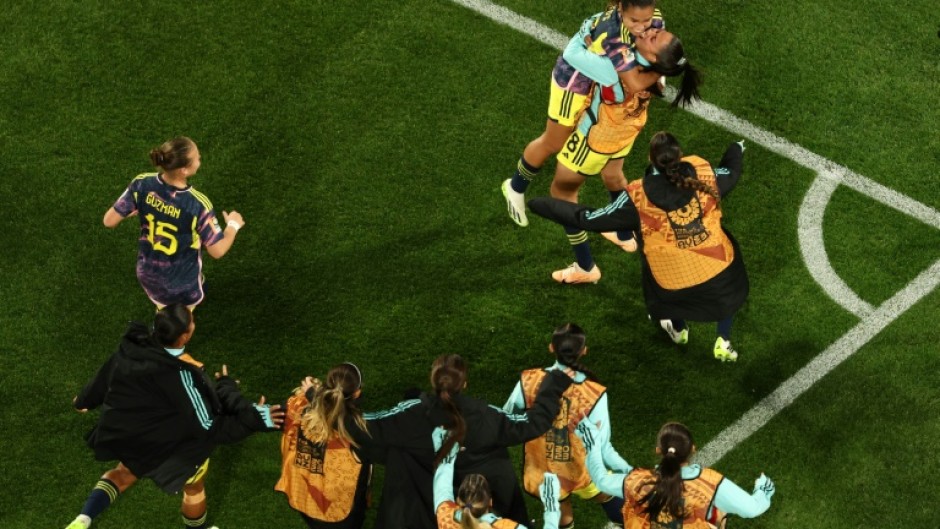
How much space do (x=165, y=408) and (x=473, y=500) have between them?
206cm

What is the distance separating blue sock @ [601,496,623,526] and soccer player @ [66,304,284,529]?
7.13 feet

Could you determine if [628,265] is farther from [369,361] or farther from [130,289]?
[130,289]

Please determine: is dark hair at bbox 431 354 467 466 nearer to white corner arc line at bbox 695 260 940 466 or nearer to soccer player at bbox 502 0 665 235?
soccer player at bbox 502 0 665 235

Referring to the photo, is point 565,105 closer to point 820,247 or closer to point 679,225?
point 679,225

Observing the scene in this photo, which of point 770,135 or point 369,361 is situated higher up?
point 770,135

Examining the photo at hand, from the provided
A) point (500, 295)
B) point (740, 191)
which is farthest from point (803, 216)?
point (500, 295)

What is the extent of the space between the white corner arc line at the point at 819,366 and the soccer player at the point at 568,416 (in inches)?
57.9

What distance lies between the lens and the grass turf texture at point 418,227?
8734mm

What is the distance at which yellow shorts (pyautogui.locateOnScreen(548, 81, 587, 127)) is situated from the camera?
854 centimetres

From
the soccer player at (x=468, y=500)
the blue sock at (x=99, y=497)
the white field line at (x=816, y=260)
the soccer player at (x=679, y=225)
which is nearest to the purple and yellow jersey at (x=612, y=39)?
the soccer player at (x=679, y=225)

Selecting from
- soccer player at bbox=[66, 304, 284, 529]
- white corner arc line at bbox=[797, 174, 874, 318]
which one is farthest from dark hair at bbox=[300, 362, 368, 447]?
white corner arc line at bbox=[797, 174, 874, 318]

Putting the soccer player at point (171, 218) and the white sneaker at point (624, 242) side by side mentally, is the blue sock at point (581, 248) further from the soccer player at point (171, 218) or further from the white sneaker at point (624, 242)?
the soccer player at point (171, 218)

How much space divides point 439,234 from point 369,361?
120 cm

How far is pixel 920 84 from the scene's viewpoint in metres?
10.5
